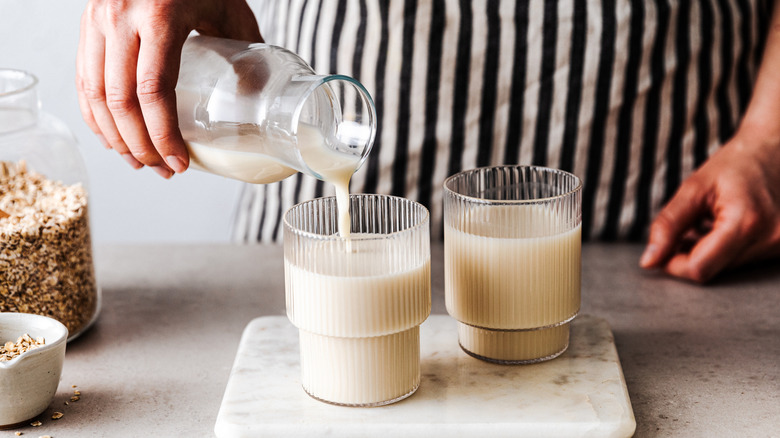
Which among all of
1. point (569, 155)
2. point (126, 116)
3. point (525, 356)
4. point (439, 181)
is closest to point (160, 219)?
point (439, 181)

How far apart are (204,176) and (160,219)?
6.9 inches

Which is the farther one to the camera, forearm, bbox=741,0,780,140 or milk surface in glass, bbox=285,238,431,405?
forearm, bbox=741,0,780,140

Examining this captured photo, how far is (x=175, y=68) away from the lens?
0.94 meters

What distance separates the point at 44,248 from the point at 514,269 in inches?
21.7

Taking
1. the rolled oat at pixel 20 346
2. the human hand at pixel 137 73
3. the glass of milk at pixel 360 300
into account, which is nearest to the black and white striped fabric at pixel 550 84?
the human hand at pixel 137 73

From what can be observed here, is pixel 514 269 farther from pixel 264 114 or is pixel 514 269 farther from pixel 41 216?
pixel 41 216

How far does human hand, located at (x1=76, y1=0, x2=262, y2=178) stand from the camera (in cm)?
92

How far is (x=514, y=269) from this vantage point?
0.96 m

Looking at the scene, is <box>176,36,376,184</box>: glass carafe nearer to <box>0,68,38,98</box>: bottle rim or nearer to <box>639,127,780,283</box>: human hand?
<box>0,68,38,98</box>: bottle rim

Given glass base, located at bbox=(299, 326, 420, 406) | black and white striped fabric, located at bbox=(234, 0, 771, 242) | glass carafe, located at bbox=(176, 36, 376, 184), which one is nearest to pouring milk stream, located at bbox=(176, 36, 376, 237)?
glass carafe, located at bbox=(176, 36, 376, 184)

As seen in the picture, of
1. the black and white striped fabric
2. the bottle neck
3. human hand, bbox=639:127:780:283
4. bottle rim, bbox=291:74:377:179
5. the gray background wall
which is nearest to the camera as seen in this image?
bottle rim, bbox=291:74:377:179

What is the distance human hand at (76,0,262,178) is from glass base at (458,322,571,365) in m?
0.39

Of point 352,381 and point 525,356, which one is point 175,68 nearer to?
point 352,381

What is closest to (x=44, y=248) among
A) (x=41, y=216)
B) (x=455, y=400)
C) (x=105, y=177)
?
(x=41, y=216)
